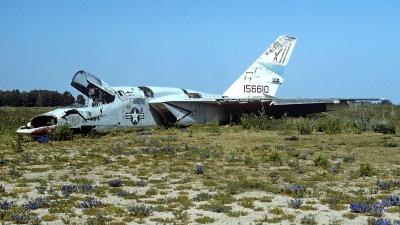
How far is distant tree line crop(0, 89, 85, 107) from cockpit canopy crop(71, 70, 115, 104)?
177 feet

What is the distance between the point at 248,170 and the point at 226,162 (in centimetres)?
148

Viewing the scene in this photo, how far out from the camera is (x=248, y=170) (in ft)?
39.3

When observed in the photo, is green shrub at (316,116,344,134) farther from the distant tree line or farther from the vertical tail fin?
the distant tree line

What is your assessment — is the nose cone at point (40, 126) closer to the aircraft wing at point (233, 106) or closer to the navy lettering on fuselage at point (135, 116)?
the navy lettering on fuselage at point (135, 116)

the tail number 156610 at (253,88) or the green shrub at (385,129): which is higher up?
the tail number 156610 at (253,88)

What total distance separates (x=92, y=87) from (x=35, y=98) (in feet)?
204

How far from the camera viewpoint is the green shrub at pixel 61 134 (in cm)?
1858

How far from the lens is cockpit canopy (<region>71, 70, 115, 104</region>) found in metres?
21.0

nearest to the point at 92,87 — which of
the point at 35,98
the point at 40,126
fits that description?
the point at 40,126

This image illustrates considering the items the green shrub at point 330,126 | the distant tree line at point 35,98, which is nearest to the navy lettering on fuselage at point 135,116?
the green shrub at point 330,126

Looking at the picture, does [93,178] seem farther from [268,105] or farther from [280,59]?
[280,59]

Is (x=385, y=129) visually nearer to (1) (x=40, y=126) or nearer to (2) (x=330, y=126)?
(2) (x=330, y=126)

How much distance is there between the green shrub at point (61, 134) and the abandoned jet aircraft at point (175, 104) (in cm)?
37

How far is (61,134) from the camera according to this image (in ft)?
61.2
